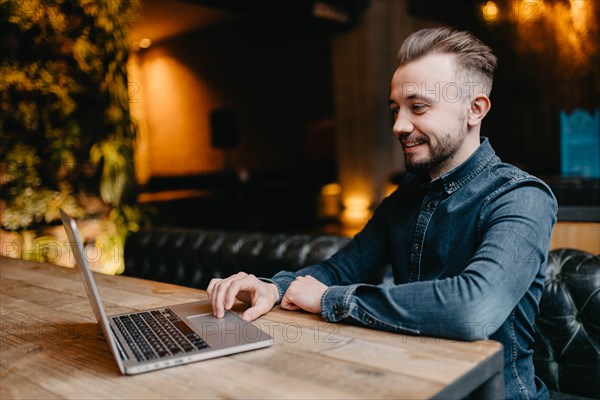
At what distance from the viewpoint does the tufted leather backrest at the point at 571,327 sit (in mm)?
1572

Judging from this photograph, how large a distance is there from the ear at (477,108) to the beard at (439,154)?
5cm

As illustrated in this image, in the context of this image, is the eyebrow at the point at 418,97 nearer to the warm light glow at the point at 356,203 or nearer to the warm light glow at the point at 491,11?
the warm light glow at the point at 356,203

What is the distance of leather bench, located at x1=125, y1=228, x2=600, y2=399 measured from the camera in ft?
5.20

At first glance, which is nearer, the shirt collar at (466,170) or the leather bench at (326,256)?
the shirt collar at (466,170)

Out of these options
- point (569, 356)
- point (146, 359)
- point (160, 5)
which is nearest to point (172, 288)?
point (146, 359)

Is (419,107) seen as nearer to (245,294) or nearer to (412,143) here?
(412,143)

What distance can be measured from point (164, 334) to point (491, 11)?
9.00 m

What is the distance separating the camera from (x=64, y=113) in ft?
12.3

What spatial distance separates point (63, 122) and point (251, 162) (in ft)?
25.5

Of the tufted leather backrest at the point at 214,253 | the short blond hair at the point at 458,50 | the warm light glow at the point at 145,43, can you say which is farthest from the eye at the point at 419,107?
the warm light glow at the point at 145,43

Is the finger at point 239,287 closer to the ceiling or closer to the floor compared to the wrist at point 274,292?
closer to the ceiling

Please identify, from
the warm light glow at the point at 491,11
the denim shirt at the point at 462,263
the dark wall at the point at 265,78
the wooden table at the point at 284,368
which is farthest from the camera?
the dark wall at the point at 265,78

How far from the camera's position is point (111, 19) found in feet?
12.7

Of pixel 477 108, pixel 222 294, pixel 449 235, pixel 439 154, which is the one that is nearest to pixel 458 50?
pixel 477 108
